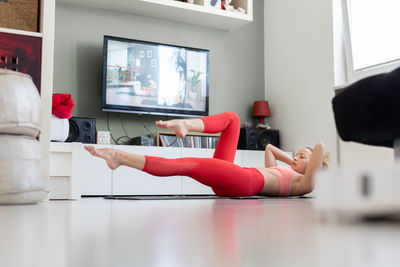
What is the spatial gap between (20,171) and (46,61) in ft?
2.90

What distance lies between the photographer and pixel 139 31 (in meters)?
5.32

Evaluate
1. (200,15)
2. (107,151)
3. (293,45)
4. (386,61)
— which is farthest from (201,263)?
(293,45)

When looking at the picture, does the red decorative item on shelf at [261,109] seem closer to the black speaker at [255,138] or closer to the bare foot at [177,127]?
the black speaker at [255,138]

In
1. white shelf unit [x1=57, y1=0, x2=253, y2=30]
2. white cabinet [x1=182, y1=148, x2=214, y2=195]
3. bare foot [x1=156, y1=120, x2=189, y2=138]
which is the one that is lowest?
white cabinet [x1=182, y1=148, x2=214, y2=195]

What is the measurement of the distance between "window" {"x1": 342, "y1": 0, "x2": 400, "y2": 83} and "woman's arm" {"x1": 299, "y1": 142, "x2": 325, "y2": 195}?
2.09 meters

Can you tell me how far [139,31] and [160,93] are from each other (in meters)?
0.84

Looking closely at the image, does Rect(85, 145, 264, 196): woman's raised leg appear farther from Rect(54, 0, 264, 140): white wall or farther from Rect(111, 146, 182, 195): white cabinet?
Rect(54, 0, 264, 140): white wall

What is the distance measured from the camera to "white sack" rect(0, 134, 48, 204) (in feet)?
6.55

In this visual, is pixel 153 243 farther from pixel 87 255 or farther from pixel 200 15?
pixel 200 15

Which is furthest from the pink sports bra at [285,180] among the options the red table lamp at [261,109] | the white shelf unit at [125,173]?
the red table lamp at [261,109]

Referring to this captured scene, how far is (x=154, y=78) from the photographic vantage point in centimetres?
507

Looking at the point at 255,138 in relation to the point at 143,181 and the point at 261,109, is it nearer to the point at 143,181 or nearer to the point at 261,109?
the point at 261,109

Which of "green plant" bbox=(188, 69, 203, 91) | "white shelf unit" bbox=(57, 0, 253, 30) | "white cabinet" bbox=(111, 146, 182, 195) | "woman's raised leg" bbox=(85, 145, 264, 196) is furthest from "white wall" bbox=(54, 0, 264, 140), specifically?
"woman's raised leg" bbox=(85, 145, 264, 196)

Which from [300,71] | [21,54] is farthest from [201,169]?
[300,71]
